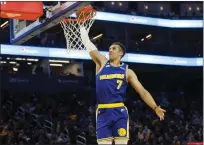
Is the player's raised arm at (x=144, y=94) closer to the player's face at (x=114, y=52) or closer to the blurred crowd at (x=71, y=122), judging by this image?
the player's face at (x=114, y=52)

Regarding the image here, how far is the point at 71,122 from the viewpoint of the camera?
65.0ft

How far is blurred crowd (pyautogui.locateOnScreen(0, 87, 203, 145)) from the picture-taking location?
1705 cm

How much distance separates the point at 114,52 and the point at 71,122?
14358 millimetres

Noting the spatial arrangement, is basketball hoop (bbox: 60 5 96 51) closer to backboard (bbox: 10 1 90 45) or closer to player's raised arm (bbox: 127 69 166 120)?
backboard (bbox: 10 1 90 45)

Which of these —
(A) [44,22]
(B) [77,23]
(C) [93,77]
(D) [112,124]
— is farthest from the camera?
(C) [93,77]

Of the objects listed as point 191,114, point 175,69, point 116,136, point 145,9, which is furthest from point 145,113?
point 116,136

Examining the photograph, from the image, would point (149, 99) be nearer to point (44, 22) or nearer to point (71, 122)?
point (44, 22)

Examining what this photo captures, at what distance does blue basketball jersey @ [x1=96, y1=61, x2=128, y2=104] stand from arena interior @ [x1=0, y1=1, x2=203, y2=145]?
10.8ft

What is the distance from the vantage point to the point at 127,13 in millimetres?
28625

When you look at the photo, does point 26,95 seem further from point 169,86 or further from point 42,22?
point 42,22

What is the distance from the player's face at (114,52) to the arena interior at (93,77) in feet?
10.8

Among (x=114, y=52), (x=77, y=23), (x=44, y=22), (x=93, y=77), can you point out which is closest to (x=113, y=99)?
(x=114, y=52)

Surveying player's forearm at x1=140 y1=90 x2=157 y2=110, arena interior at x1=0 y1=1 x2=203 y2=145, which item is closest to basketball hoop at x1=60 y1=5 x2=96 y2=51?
arena interior at x1=0 y1=1 x2=203 y2=145

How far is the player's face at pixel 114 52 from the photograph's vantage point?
18.7 feet
